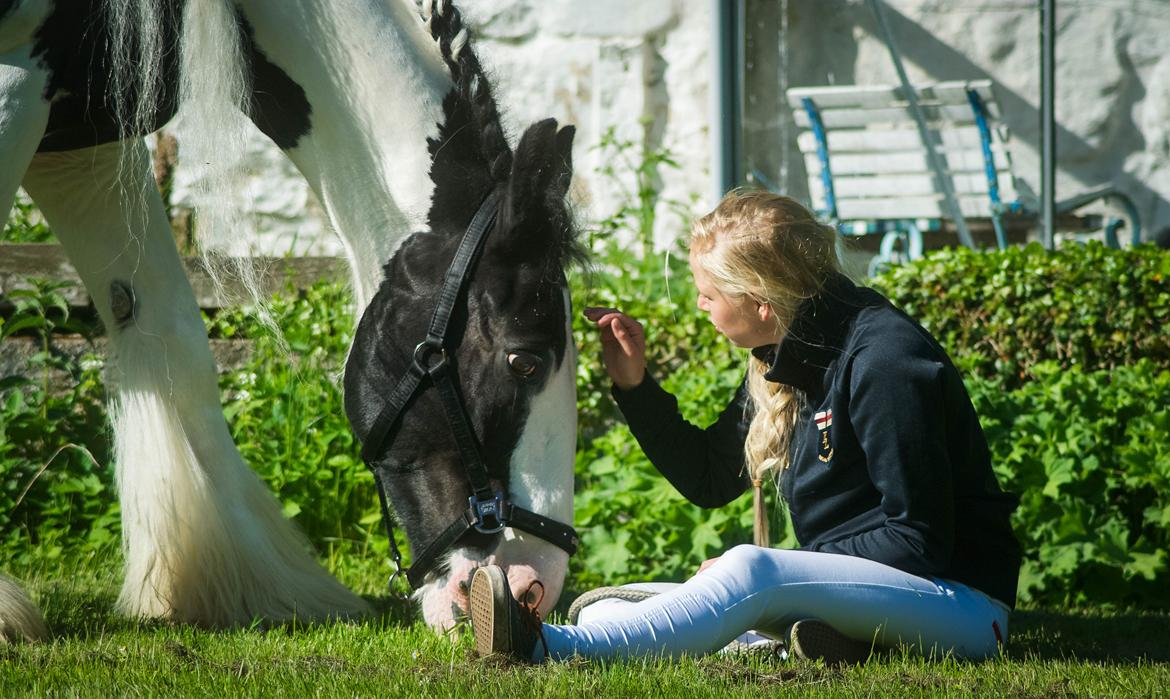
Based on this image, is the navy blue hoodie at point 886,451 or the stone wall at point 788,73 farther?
the stone wall at point 788,73

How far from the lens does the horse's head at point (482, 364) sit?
2.47 m

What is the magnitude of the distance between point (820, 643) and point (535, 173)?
112cm

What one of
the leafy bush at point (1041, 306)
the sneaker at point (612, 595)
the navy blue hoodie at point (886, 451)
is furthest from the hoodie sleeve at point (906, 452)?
the leafy bush at point (1041, 306)

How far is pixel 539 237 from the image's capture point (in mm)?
2525

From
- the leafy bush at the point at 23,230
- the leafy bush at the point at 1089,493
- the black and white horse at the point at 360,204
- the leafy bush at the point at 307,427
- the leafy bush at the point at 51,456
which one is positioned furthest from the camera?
the leafy bush at the point at 23,230

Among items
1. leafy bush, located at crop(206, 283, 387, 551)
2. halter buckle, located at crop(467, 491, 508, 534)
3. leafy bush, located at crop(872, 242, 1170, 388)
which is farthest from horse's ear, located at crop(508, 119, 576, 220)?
leafy bush, located at crop(872, 242, 1170, 388)

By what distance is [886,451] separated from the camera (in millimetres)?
2430

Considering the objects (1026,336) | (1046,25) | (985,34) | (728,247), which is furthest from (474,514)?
(985,34)

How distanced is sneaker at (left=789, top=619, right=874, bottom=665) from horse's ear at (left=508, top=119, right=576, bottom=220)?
1.01m

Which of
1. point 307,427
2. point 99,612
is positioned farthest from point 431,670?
point 307,427

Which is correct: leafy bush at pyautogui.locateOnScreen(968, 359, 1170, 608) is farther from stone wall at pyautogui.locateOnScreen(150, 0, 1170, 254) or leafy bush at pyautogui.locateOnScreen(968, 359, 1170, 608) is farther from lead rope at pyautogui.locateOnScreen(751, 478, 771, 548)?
stone wall at pyautogui.locateOnScreen(150, 0, 1170, 254)

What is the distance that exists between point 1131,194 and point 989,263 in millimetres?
3030

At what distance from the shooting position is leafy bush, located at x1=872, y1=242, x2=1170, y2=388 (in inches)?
175

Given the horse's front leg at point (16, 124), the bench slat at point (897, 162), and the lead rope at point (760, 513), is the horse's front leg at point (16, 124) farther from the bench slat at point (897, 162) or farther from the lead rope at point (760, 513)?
the bench slat at point (897, 162)
